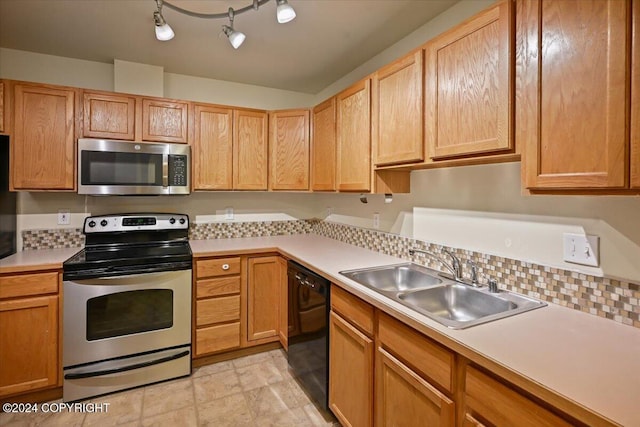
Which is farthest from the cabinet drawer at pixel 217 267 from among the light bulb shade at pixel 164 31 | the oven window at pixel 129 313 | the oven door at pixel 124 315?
the light bulb shade at pixel 164 31

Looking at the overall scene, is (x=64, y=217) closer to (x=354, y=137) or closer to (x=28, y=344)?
(x=28, y=344)

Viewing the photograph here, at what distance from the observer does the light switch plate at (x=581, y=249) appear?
1.24 m

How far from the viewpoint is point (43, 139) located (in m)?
2.27

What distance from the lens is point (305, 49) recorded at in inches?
96.5

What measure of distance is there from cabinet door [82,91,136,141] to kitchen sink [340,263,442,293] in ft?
6.69

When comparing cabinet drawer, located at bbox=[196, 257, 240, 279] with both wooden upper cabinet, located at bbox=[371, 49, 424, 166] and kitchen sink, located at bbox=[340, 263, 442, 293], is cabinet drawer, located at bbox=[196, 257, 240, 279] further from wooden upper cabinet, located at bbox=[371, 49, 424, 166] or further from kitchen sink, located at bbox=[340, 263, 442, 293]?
wooden upper cabinet, located at bbox=[371, 49, 424, 166]

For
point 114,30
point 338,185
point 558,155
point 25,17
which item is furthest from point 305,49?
Answer: point 558,155

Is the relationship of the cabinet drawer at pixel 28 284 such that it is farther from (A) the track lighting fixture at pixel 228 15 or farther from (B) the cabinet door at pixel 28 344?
(A) the track lighting fixture at pixel 228 15

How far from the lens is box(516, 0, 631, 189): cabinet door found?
3.02 ft

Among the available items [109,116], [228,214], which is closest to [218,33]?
[109,116]

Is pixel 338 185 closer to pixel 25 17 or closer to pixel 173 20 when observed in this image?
pixel 173 20

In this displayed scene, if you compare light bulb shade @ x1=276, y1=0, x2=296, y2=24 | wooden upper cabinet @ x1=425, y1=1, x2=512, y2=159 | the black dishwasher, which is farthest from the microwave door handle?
wooden upper cabinet @ x1=425, y1=1, x2=512, y2=159

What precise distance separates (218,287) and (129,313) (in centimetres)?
61

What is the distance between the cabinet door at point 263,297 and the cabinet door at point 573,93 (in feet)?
6.65
